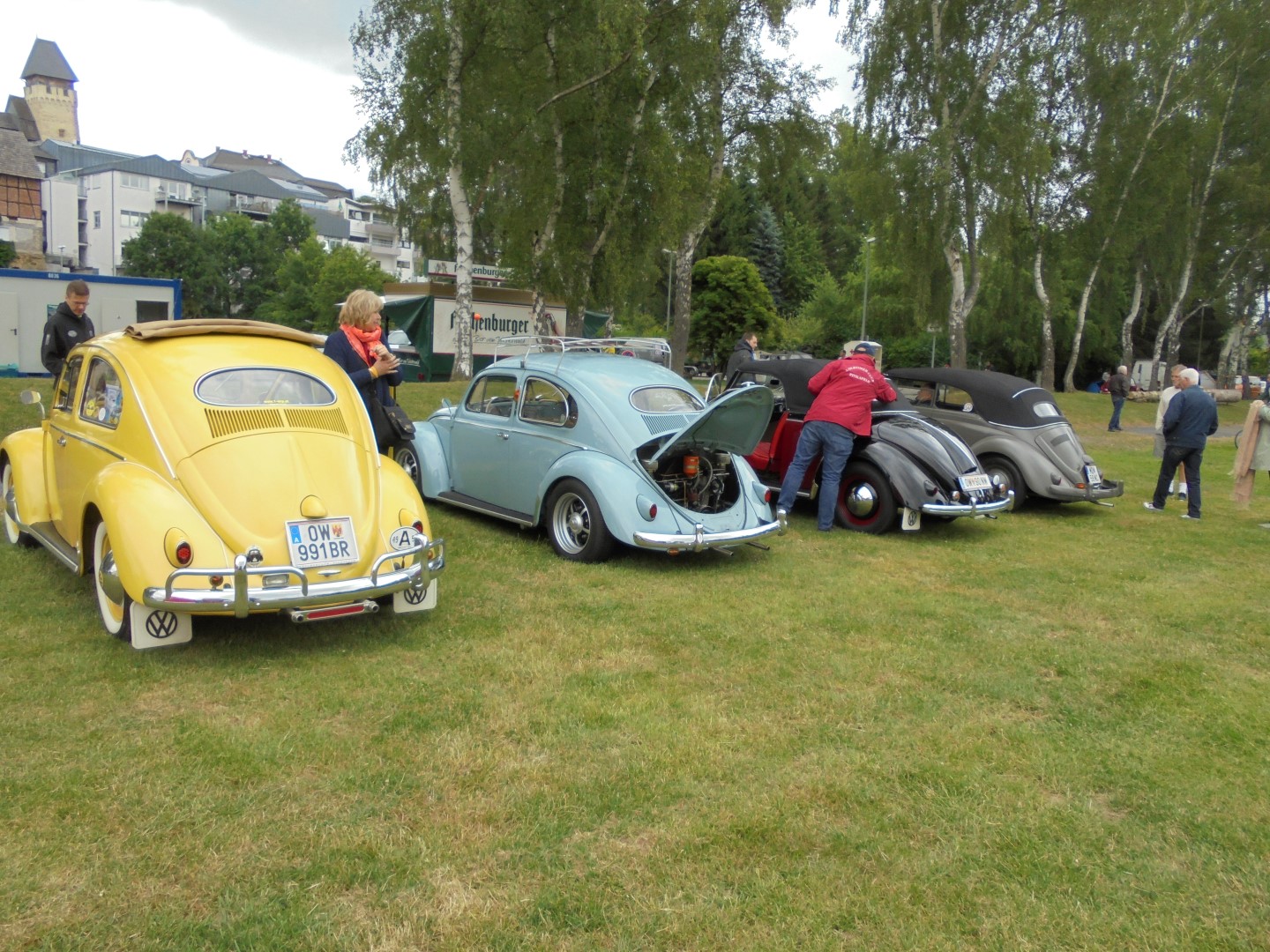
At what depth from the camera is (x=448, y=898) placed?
3041 mm

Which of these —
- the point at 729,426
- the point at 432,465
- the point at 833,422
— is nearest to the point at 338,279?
the point at 432,465

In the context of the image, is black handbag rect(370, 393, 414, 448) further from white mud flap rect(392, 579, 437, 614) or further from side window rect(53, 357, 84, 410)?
white mud flap rect(392, 579, 437, 614)

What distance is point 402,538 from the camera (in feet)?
17.7

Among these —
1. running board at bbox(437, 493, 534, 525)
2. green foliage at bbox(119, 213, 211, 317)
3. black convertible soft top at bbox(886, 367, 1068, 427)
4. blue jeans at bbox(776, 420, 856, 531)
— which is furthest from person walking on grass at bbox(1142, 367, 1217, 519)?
green foliage at bbox(119, 213, 211, 317)

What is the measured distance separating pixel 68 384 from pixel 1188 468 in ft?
36.7

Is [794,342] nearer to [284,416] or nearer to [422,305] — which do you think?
[422,305]

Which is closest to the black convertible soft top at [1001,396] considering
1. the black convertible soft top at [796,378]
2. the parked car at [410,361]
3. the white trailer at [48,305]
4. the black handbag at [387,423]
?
the black convertible soft top at [796,378]

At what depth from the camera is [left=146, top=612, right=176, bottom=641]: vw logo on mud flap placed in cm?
499

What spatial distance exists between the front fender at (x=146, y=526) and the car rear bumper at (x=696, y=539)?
3.01 meters

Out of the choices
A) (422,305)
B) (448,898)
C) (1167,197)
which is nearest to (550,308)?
(422,305)

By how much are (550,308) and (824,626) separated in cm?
2107

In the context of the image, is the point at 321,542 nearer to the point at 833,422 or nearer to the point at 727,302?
the point at 833,422

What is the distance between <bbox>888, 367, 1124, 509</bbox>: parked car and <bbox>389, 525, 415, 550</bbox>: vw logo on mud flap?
7.26m

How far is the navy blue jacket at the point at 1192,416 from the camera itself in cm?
1066
